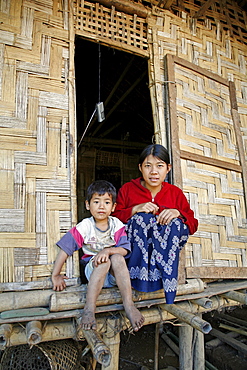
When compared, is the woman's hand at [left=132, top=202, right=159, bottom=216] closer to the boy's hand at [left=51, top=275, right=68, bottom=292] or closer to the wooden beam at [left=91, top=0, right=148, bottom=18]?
the boy's hand at [left=51, top=275, right=68, bottom=292]

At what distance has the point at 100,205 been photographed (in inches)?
85.3

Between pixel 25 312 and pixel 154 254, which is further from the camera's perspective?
pixel 154 254

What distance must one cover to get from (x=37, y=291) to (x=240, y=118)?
3.13 meters

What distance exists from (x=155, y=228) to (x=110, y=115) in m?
4.01

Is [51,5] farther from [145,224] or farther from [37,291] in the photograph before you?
[37,291]

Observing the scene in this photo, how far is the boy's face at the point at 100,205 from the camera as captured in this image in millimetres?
2162

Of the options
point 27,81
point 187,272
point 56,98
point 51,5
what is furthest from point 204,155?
point 51,5

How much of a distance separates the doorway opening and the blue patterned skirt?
2425mm

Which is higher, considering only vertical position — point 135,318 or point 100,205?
point 100,205

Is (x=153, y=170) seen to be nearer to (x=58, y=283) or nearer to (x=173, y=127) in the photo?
(x=173, y=127)

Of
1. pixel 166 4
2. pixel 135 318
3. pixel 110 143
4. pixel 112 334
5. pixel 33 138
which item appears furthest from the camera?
pixel 110 143

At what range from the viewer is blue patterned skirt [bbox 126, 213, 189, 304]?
203 centimetres

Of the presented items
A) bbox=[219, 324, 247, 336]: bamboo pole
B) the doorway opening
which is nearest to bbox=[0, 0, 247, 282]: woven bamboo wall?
the doorway opening

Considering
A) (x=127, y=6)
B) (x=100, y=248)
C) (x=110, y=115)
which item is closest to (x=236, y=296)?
(x=100, y=248)
